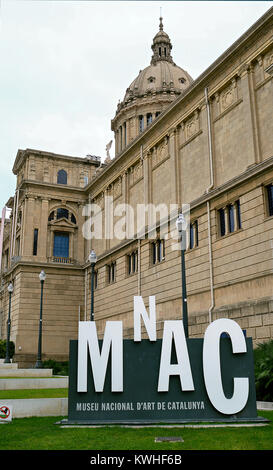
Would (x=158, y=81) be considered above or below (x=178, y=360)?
above

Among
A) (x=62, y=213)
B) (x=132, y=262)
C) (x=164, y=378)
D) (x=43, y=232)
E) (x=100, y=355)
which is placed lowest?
(x=164, y=378)

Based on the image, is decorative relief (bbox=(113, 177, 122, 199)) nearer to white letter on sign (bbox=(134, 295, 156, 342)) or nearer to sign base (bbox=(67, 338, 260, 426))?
white letter on sign (bbox=(134, 295, 156, 342))

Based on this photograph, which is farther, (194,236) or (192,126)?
(192,126)

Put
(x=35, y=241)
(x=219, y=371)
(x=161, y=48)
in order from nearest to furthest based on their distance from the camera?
(x=219, y=371)
(x=35, y=241)
(x=161, y=48)

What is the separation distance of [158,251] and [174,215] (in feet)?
12.3

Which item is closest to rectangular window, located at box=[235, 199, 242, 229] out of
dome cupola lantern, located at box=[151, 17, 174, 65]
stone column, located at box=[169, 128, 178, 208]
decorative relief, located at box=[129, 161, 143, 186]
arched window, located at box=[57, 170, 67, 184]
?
stone column, located at box=[169, 128, 178, 208]

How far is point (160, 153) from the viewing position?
132 ft

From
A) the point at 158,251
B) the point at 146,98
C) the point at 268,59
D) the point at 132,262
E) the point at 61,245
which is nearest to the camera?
the point at 268,59

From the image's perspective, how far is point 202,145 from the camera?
33875 mm

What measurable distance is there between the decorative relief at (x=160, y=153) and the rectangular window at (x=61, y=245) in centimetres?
1747

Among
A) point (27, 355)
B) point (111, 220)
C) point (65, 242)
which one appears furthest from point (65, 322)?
point (111, 220)

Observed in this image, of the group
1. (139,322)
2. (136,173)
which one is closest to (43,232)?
(136,173)

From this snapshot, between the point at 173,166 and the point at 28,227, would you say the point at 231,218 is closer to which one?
the point at 173,166

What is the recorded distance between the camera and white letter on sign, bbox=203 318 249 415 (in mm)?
13039
